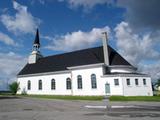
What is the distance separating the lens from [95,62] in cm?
3575

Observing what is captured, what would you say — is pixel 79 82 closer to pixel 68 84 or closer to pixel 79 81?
pixel 79 81

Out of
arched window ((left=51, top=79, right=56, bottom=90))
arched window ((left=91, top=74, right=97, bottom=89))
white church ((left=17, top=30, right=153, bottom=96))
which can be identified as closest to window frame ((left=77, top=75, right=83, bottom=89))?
white church ((left=17, top=30, right=153, bottom=96))

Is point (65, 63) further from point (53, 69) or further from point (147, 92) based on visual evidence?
point (147, 92)

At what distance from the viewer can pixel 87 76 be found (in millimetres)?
35719

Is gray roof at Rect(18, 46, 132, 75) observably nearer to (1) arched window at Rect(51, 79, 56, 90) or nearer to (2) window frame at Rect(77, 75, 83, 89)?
(1) arched window at Rect(51, 79, 56, 90)

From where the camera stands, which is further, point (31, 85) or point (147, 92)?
point (31, 85)

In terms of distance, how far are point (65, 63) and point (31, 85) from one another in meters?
11.2

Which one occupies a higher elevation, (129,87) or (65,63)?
(65,63)

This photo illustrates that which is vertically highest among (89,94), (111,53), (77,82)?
(111,53)

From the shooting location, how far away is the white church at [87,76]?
32.6 metres

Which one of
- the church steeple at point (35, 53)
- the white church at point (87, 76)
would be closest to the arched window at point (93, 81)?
the white church at point (87, 76)

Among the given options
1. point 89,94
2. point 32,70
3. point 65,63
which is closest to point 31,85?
point 32,70

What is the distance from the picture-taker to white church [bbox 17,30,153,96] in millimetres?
32562

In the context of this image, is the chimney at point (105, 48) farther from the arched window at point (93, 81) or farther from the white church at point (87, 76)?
the arched window at point (93, 81)
